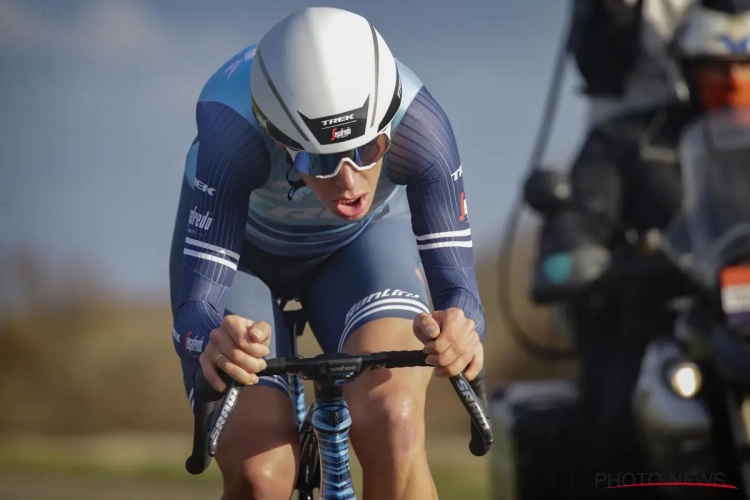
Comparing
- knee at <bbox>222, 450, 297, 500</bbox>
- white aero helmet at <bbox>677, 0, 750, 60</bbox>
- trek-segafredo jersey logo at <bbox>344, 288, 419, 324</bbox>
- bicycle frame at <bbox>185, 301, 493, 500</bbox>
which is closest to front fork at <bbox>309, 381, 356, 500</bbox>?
bicycle frame at <bbox>185, 301, 493, 500</bbox>

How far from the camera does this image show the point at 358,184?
2488 millimetres

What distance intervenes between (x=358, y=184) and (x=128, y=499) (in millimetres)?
4294

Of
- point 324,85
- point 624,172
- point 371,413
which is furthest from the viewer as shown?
point 624,172

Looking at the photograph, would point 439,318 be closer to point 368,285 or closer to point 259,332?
point 259,332

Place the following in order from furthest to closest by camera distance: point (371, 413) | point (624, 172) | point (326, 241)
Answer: point (624, 172) < point (326, 241) < point (371, 413)

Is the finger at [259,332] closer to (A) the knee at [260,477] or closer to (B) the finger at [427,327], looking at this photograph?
(B) the finger at [427,327]

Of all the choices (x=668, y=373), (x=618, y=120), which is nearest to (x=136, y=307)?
(x=618, y=120)

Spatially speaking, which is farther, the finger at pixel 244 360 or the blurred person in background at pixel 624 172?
the blurred person in background at pixel 624 172

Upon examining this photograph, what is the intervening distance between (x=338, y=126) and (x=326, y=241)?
2.44 ft

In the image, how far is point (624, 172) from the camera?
5.25 meters

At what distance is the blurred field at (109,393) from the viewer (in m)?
6.78

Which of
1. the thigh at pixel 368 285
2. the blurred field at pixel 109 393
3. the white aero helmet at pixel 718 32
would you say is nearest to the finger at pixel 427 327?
the thigh at pixel 368 285

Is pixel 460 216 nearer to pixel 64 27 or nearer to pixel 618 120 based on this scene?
pixel 618 120

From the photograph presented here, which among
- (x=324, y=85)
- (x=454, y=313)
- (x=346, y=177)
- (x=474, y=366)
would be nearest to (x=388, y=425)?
(x=474, y=366)
